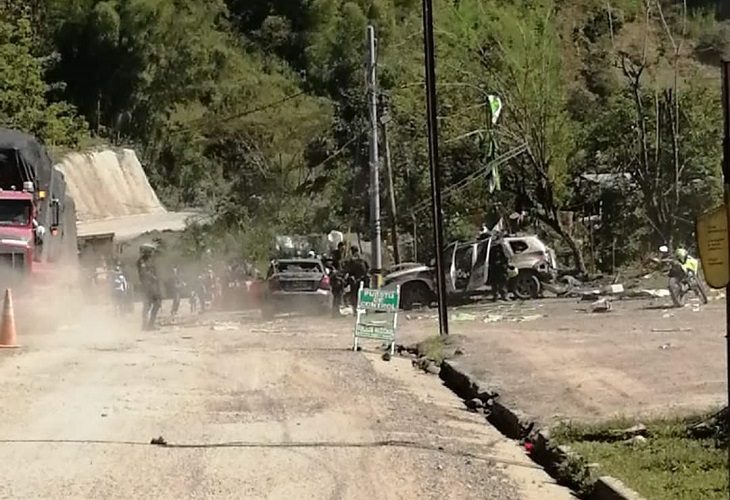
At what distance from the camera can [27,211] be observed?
82.8 ft

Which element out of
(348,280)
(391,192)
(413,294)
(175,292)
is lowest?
(413,294)

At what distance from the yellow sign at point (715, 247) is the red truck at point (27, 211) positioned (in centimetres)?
1865

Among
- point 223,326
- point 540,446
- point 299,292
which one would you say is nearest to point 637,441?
point 540,446

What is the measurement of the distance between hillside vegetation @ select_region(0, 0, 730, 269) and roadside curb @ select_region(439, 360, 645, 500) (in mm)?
22715

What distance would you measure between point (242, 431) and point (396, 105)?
33667 millimetres

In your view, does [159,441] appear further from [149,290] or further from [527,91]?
[527,91]

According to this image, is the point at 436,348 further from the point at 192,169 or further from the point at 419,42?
the point at 192,169

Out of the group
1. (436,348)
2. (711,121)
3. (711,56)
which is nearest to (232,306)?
(711,121)

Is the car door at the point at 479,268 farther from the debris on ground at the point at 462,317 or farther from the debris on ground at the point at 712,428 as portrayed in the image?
the debris on ground at the point at 712,428

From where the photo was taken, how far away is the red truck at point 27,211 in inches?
952

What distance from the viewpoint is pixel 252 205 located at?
2217 inches

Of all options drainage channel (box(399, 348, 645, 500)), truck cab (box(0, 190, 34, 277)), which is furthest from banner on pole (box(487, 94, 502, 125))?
drainage channel (box(399, 348, 645, 500))

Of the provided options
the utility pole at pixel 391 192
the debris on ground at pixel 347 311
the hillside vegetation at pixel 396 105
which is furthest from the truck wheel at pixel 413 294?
the utility pole at pixel 391 192

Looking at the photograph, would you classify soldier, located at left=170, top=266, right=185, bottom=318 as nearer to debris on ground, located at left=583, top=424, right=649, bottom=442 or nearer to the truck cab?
the truck cab
